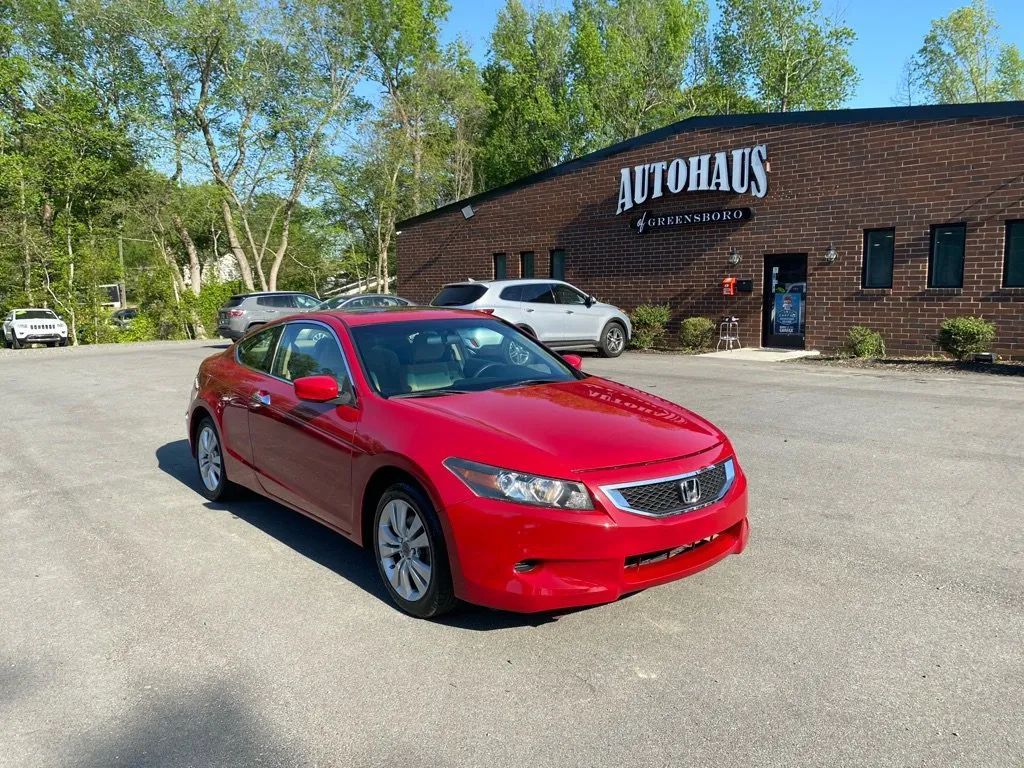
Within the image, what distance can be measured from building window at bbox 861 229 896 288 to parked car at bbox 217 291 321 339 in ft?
46.3

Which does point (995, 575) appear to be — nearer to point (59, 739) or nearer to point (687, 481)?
point (687, 481)

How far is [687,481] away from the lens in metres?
3.55

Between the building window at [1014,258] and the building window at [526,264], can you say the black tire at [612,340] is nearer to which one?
the building window at [526,264]

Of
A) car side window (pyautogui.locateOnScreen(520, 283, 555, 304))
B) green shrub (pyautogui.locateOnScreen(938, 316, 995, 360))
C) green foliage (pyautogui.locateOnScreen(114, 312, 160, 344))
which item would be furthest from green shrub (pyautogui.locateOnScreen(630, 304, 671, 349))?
green foliage (pyautogui.locateOnScreen(114, 312, 160, 344))

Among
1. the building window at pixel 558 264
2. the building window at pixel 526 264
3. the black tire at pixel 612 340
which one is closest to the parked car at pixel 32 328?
the building window at pixel 526 264

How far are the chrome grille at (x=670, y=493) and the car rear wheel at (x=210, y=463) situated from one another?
11.4 feet

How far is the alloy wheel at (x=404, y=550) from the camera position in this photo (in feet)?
12.1

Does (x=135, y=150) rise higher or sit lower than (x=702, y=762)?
higher

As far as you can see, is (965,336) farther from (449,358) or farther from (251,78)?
(251,78)

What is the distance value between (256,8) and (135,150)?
31.1 ft

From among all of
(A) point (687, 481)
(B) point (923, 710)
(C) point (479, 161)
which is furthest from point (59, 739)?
(C) point (479, 161)

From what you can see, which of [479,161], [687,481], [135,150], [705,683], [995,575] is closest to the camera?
[705,683]

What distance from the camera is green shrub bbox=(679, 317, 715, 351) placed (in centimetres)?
1823

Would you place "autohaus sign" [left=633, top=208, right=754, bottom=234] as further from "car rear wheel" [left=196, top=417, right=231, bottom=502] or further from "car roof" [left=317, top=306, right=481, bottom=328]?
"car rear wheel" [left=196, top=417, right=231, bottom=502]
